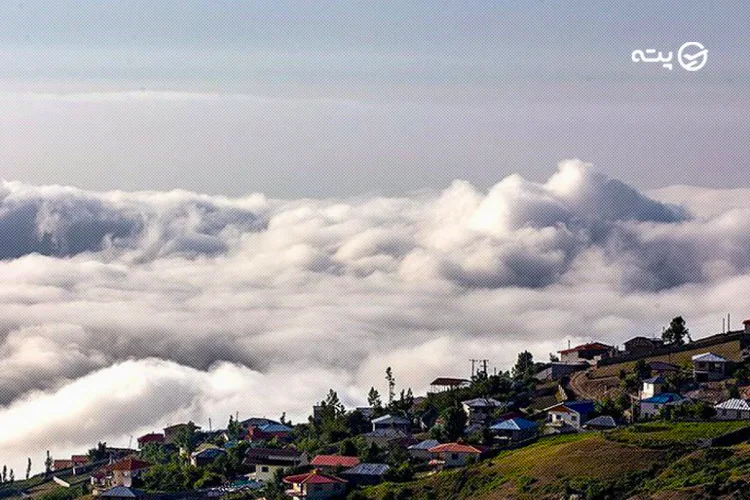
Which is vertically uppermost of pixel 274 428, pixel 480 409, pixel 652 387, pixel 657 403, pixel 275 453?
pixel 274 428

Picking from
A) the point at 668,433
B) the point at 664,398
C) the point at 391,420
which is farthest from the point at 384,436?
the point at 668,433

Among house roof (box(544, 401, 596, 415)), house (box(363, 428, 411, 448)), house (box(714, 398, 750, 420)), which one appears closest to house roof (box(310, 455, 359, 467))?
house (box(363, 428, 411, 448))

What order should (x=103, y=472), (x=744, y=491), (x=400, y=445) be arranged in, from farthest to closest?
(x=103, y=472)
(x=400, y=445)
(x=744, y=491)

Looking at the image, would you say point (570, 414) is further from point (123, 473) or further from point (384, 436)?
point (123, 473)

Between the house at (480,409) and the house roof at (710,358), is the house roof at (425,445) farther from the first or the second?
the house roof at (710,358)

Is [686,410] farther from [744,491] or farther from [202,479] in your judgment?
[202,479]

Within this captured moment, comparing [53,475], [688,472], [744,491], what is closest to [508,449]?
[688,472]
